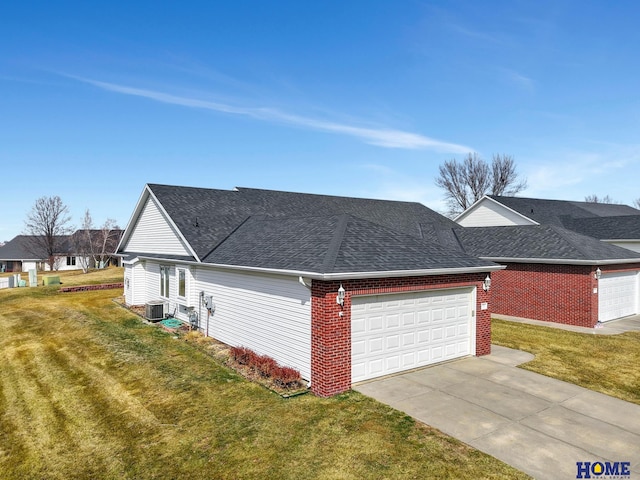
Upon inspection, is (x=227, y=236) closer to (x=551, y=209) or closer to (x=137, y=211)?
(x=137, y=211)

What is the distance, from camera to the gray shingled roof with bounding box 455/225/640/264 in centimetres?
1859

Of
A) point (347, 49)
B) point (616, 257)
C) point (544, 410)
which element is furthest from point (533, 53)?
point (544, 410)

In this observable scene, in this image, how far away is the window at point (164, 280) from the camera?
64.3 feet

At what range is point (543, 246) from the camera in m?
20.1

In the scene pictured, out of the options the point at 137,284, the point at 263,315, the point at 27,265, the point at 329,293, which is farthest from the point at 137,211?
the point at 27,265

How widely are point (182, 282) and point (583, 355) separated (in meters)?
16.2

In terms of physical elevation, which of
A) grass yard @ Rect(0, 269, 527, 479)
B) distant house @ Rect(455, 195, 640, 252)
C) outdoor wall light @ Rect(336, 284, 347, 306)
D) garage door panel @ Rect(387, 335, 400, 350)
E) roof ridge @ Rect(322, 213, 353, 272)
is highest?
distant house @ Rect(455, 195, 640, 252)

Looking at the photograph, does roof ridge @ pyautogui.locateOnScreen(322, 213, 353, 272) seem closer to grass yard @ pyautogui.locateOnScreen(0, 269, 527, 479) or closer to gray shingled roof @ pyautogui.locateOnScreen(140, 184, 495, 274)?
gray shingled roof @ pyautogui.locateOnScreen(140, 184, 495, 274)

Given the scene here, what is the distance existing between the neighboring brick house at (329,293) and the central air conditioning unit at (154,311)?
0.51 ft

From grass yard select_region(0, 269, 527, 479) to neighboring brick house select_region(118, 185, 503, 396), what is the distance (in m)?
1.36

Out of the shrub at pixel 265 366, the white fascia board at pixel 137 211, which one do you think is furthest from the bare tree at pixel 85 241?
the shrub at pixel 265 366

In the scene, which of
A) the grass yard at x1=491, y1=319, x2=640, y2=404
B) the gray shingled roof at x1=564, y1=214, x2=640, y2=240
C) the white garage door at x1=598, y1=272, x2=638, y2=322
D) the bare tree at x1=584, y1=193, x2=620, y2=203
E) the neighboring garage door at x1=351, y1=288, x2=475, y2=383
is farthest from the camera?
the bare tree at x1=584, y1=193, x2=620, y2=203

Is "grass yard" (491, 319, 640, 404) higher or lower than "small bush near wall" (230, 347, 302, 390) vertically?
lower

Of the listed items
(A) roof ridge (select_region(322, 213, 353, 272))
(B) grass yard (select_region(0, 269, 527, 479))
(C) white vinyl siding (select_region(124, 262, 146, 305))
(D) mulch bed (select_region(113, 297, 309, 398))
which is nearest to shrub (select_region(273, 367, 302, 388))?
(D) mulch bed (select_region(113, 297, 309, 398))
